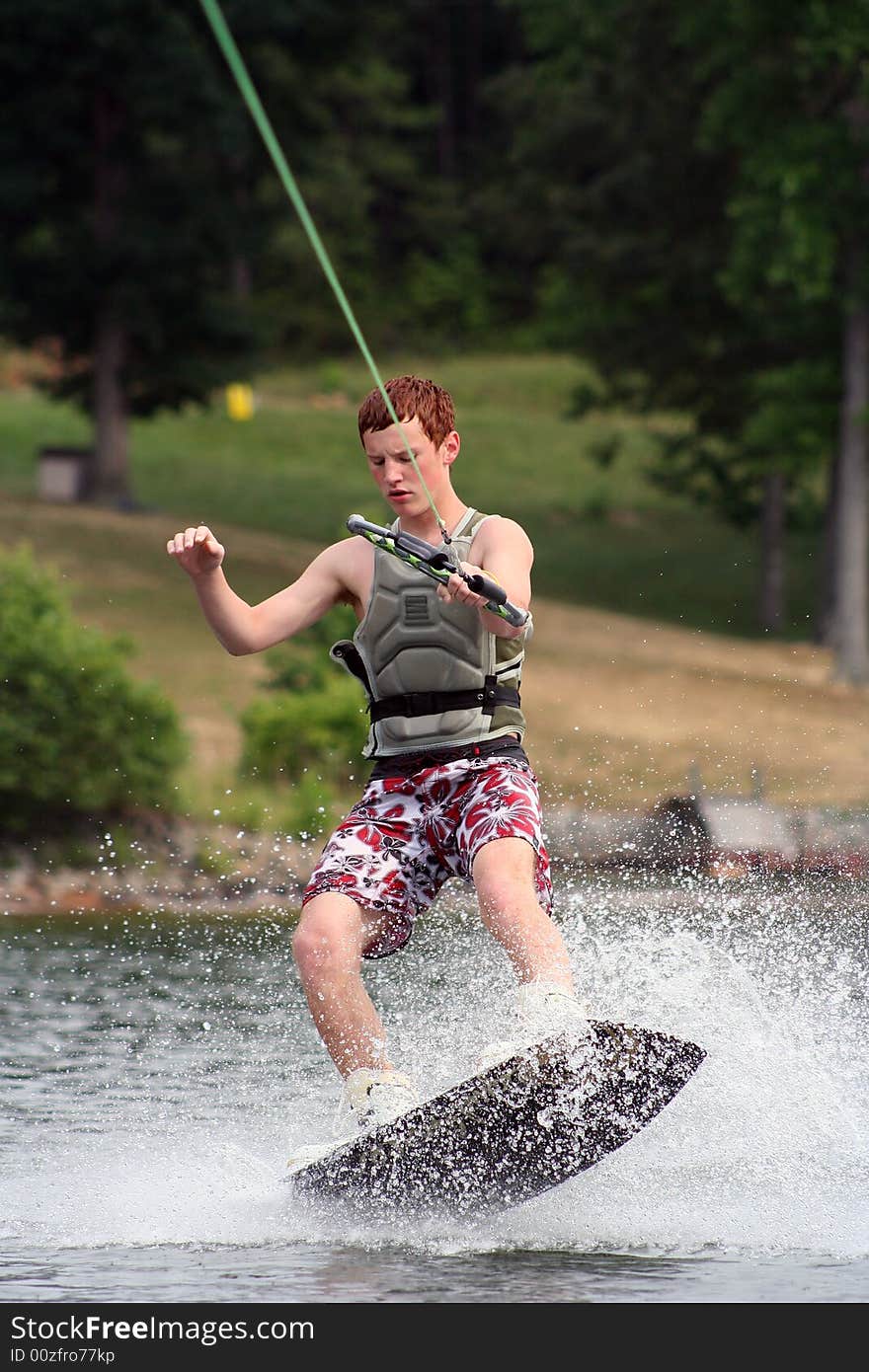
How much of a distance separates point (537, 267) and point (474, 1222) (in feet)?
202

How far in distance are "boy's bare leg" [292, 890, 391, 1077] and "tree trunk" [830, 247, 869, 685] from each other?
18776 mm

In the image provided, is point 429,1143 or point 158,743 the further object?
point 158,743

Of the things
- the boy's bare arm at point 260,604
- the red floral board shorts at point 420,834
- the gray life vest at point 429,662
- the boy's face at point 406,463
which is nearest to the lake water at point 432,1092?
the red floral board shorts at point 420,834

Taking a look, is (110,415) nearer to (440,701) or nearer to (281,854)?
(281,854)

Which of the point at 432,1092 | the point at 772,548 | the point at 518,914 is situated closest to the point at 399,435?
the point at 518,914

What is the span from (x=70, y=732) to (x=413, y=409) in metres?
9.40

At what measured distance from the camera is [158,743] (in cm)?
1507

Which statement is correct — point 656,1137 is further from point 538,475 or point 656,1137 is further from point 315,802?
point 538,475

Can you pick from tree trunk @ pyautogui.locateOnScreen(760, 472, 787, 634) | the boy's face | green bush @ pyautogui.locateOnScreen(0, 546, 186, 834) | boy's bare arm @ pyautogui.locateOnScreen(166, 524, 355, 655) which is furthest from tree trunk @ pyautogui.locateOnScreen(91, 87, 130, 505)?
the boy's face

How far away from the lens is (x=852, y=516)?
24891 millimetres

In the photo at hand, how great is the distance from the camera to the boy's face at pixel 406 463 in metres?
5.68

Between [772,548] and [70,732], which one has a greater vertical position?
[772,548]

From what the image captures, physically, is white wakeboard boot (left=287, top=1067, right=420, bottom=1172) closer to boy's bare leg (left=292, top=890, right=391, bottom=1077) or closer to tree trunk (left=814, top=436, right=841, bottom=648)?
boy's bare leg (left=292, top=890, right=391, bottom=1077)
